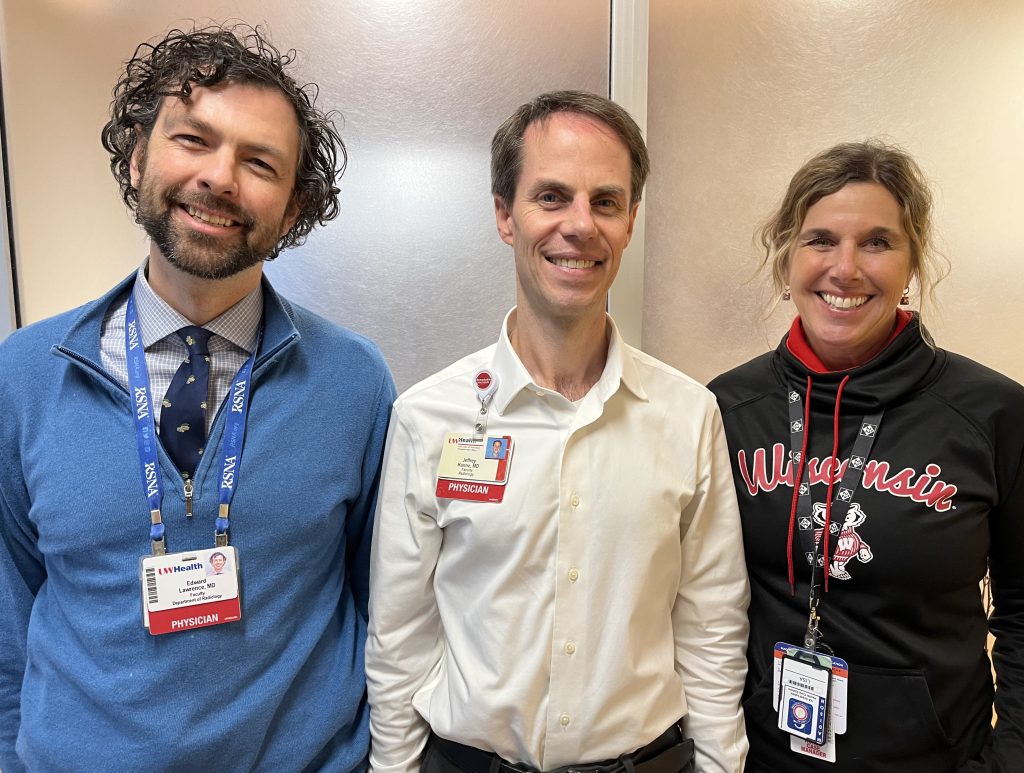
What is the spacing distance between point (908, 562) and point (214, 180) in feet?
5.45

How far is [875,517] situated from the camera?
54.7 inches

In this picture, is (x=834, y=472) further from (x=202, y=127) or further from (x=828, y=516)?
(x=202, y=127)

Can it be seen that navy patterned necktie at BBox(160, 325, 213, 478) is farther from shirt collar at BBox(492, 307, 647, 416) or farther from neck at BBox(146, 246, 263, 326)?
shirt collar at BBox(492, 307, 647, 416)

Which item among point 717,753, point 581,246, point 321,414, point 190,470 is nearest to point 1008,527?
point 717,753

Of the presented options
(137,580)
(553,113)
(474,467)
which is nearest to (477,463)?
(474,467)

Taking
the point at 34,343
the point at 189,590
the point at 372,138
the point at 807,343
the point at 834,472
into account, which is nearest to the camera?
the point at 189,590


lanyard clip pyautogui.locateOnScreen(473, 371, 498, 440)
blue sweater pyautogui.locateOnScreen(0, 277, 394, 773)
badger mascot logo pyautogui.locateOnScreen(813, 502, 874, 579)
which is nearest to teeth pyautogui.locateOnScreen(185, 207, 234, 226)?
blue sweater pyautogui.locateOnScreen(0, 277, 394, 773)

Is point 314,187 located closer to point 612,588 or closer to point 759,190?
point 612,588

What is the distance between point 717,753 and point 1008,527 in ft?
2.74

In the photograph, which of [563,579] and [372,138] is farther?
[372,138]

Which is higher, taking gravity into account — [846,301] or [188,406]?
[846,301]

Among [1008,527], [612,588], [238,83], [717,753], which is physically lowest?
[717,753]

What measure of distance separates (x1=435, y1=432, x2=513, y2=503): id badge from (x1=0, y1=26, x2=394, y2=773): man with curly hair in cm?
24

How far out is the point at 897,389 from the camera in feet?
4.71
